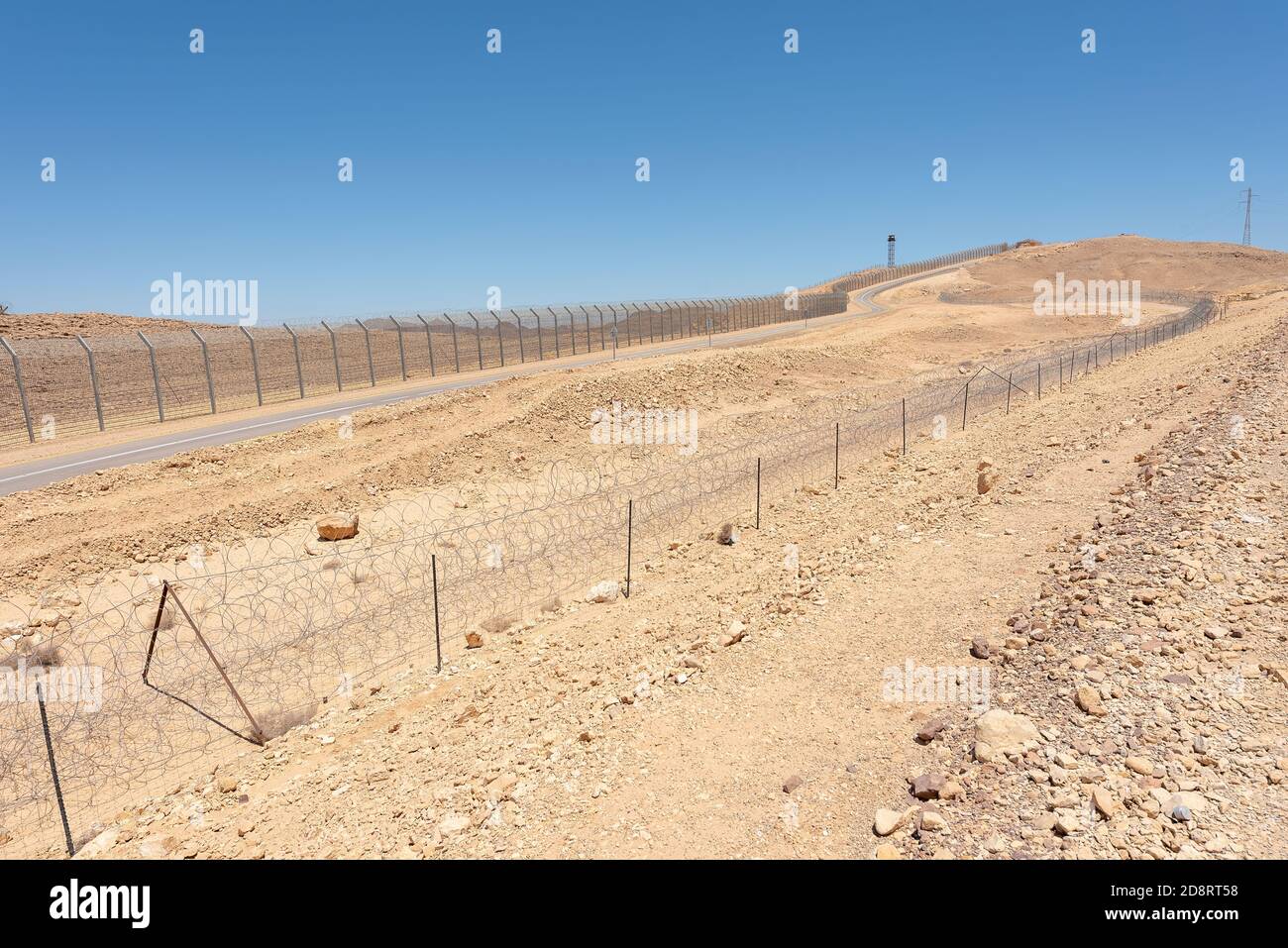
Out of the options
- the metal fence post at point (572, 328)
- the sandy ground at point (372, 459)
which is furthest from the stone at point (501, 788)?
the metal fence post at point (572, 328)

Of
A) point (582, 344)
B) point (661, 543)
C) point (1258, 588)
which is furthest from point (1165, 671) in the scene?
point (582, 344)

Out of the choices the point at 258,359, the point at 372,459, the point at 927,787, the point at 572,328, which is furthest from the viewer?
the point at 572,328

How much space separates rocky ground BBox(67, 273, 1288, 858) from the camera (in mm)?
4328

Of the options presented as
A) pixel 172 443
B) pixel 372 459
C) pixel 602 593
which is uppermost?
pixel 172 443

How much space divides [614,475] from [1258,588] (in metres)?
12.0

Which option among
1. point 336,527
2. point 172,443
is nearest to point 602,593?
point 336,527

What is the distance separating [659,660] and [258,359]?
91.7ft

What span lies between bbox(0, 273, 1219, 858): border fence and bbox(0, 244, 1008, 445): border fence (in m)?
15.2

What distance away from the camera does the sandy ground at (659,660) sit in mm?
5082

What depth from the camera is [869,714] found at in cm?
584

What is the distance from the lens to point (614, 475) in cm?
1666

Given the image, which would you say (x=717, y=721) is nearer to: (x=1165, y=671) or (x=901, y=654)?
(x=901, y=654)

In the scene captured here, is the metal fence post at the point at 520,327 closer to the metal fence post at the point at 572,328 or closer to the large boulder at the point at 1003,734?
the metal fence post at the point at 572,328

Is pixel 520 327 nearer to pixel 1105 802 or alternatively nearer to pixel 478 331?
pixel 478 331
